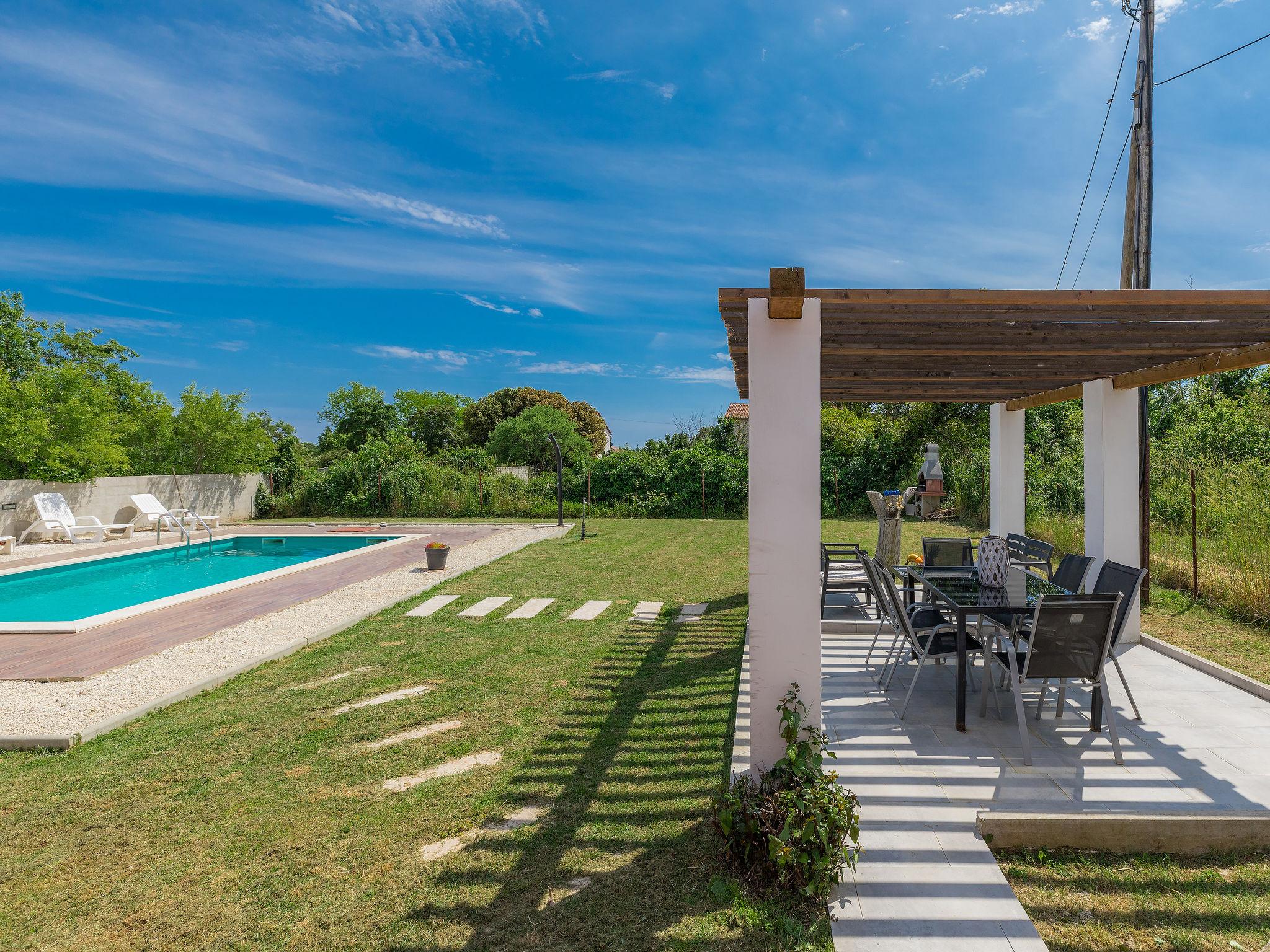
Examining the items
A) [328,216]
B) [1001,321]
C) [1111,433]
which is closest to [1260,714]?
[1111,433]

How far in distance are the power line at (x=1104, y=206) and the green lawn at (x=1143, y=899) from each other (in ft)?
23.9

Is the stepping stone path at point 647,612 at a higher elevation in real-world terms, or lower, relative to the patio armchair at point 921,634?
lower

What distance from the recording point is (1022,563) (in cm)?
583

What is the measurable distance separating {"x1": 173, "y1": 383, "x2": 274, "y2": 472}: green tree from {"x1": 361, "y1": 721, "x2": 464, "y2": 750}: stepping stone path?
17790 millimetres

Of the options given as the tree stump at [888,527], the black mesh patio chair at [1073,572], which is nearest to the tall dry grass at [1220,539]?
the black mesh patio chair at [1073,572]

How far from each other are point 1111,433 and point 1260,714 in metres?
2.35

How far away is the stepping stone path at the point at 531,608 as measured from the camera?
6.52 metres

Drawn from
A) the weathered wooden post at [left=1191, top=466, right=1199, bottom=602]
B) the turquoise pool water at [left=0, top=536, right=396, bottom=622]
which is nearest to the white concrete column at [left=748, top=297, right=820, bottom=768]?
the weathered wooden post at [left=1191, top=466, right=1199, bottom=602]

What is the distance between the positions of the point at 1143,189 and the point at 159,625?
11.2m

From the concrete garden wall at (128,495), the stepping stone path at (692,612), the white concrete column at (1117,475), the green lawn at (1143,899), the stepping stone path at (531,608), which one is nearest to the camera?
the green lawn at (1143,899)

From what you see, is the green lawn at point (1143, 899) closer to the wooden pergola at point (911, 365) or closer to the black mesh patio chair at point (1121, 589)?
the wooden pergola at point (911, 365)

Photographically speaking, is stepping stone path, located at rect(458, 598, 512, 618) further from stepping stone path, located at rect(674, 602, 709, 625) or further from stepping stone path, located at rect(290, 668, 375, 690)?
stepping stone path, located at rect(674, 602, 709, 625)

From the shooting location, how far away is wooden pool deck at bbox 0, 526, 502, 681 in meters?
5.05

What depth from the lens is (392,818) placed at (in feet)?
8.97
